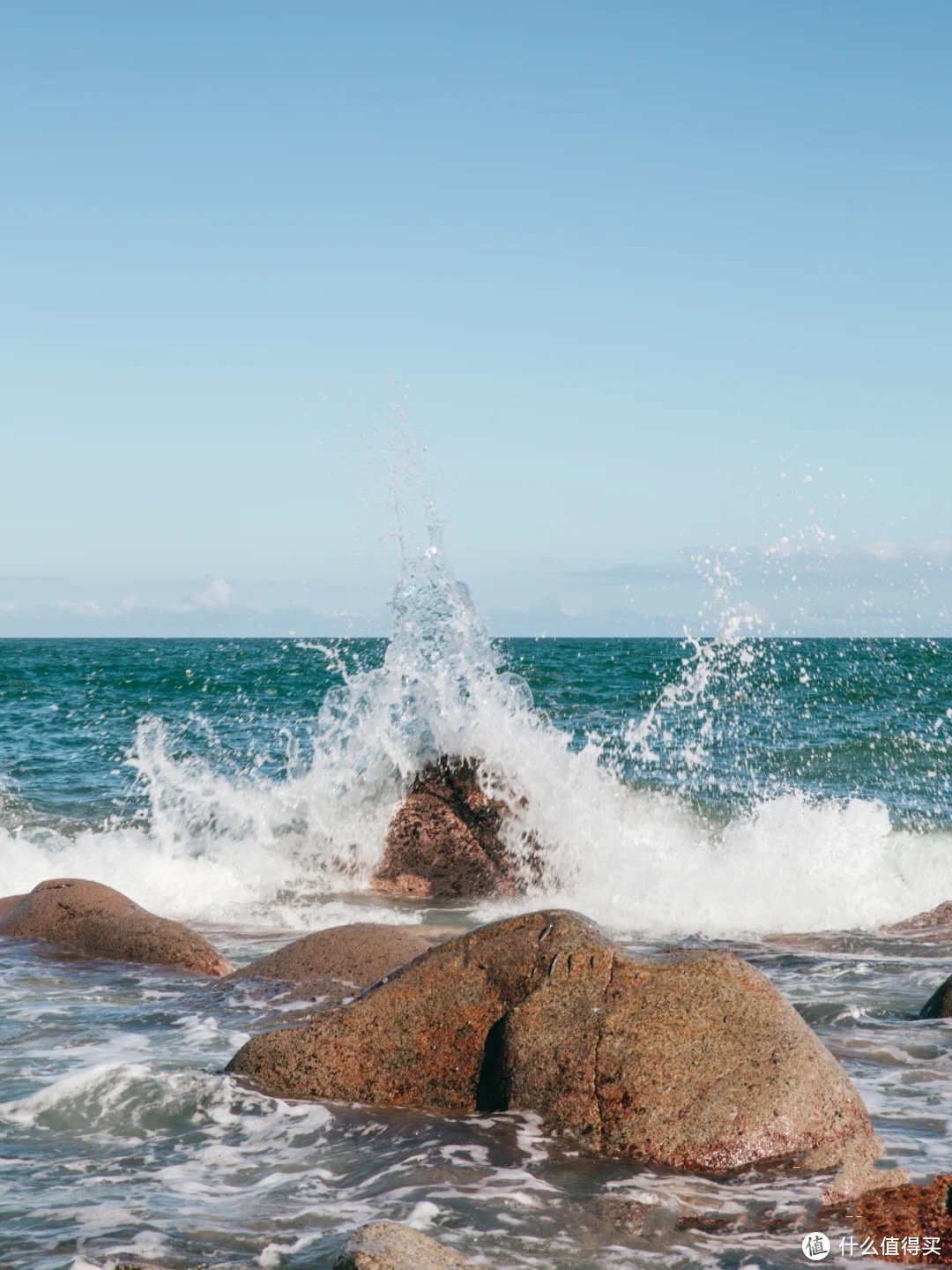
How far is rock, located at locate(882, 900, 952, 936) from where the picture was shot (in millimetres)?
8664

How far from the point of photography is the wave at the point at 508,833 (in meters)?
10.3

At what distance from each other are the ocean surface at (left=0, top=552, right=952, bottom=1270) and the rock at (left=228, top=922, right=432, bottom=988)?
246 mm

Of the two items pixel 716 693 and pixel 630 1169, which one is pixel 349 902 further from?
pixel 716 693

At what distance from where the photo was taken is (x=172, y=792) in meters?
12.5

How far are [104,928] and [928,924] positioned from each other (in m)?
5.51

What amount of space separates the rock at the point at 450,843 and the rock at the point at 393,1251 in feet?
22.4

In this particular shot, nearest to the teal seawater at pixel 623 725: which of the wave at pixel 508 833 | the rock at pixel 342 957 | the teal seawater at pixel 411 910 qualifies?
the teal seawater at pixel 411 910

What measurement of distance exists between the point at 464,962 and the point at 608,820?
658cm

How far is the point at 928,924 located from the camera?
29.0 ft

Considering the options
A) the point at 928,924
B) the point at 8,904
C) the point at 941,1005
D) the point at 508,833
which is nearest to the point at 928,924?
the point at 928,924

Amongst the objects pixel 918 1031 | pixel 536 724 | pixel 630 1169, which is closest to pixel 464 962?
pixel 630 1169

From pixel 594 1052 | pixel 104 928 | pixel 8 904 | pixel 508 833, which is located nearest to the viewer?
pixel 594 1052

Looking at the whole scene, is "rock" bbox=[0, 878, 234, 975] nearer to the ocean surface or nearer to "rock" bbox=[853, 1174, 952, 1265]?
the ocean surface

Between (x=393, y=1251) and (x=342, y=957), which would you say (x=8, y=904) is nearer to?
(x=342, y=957)
